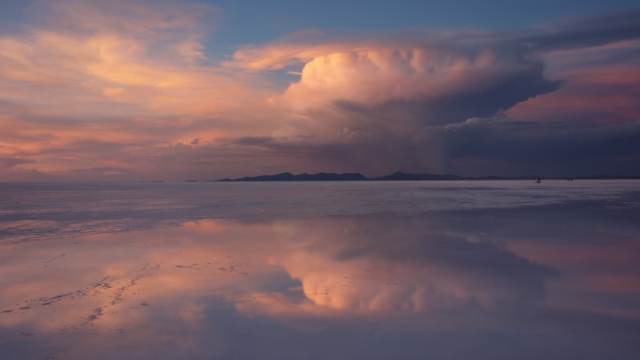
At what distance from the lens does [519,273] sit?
10828 millimetres

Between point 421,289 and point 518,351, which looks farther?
point 421,289

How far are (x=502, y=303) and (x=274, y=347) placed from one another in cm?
418

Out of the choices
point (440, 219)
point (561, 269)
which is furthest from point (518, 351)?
point (440, 219)

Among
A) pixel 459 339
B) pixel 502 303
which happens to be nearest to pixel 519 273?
pixel 502 303

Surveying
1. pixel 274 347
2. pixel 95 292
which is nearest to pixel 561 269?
pixel 274 347

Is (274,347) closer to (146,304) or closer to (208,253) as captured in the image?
(146,304)

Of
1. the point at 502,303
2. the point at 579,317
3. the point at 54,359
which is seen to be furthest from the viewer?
the point at 502,303

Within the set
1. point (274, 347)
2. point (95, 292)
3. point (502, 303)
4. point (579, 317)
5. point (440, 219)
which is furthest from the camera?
point (440, 219)

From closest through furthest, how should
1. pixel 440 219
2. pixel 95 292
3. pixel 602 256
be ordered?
pixel 95 292 < pixel 602 256 < pixel 440 219

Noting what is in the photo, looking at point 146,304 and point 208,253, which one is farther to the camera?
point 208,253

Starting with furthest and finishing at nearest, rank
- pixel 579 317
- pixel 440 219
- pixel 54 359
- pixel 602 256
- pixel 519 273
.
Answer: pixel 440 219, pixel 602 256, pixel 519 273, pixel 579 317, pixel 54 359

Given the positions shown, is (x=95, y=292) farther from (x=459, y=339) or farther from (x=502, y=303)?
(x=502, y=303)

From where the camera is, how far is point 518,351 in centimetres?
622

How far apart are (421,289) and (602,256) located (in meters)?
6.19
